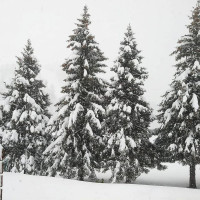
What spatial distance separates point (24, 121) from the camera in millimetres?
21266

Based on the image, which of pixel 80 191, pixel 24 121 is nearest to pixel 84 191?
pixel 80 191

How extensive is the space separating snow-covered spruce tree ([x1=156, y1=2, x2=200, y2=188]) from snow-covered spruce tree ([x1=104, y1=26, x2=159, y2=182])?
1.43 meters

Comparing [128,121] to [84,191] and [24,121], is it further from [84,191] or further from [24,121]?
[24,121]

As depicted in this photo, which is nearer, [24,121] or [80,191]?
[80,191]

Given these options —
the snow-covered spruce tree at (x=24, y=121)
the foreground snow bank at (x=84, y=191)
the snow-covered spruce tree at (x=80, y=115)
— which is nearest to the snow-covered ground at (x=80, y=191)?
the foreground snow bank at (x=84, y=191)

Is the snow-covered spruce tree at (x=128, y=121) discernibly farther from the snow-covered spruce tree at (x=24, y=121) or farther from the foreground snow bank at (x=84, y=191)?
A: the snow-covered spruce tree at (x=24, y=121)

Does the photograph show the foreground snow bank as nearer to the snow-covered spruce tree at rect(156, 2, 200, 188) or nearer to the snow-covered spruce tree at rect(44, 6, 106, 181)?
the snow-covered spruce tree at rect(44, 6, 106, 181)

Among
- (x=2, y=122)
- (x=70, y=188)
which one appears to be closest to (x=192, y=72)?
(x=70, y=188)

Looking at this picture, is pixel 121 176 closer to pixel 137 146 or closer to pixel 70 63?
pixel 137 146

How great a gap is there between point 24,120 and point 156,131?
392 inches

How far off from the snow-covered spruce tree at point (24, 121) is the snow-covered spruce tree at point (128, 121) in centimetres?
591

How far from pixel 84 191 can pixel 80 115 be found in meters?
7.04

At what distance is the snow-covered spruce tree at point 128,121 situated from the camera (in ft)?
60.8

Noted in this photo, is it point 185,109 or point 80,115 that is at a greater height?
point 185,109
